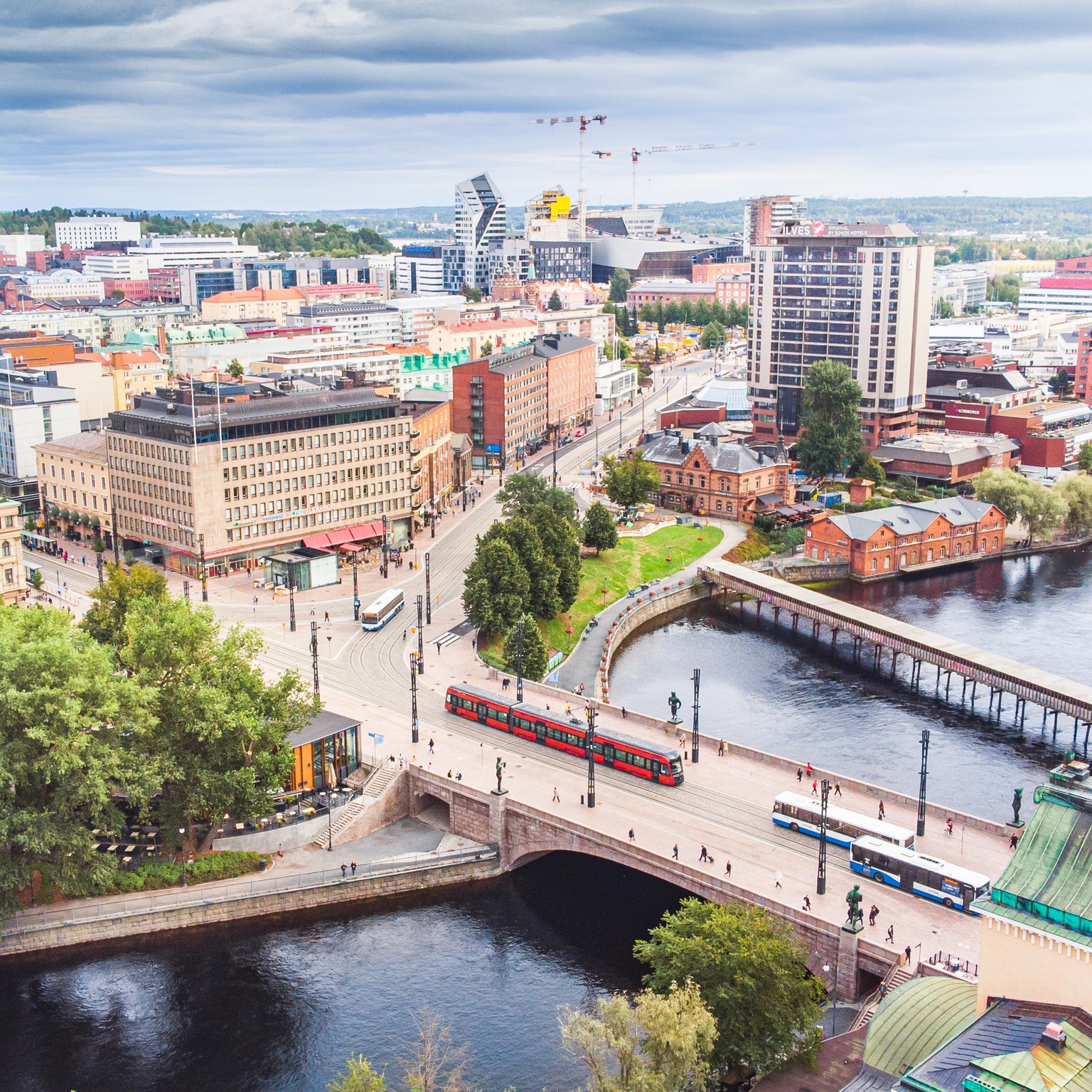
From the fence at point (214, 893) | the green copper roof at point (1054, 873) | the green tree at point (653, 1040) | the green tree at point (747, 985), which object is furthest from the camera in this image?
the fence at point (214, 893)

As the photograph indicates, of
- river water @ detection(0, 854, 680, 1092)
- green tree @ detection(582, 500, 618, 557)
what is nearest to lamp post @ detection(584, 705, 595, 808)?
river water @ detection(0, 854, 680, 1092)

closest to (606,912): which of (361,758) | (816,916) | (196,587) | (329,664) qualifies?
(816,916)

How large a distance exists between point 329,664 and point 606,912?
125 feet

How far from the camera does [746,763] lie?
89.9 metres

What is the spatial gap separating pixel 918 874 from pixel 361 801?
1425 inches

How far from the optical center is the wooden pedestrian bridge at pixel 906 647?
11194 centimetres

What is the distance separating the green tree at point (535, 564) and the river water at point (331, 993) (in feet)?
138

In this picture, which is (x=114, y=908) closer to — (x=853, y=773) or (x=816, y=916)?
(x=816, y=916)

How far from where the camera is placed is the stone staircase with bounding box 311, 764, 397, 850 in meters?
84.9

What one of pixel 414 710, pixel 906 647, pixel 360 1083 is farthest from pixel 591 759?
pixel 906 647

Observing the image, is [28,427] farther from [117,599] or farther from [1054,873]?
[1054,873]

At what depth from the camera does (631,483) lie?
173m

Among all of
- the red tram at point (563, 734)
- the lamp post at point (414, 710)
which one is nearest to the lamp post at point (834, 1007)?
the red tram at point (563, 734)

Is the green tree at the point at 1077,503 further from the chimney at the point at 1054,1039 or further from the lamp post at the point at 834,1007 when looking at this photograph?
the chimney at the point at 1054,1039
